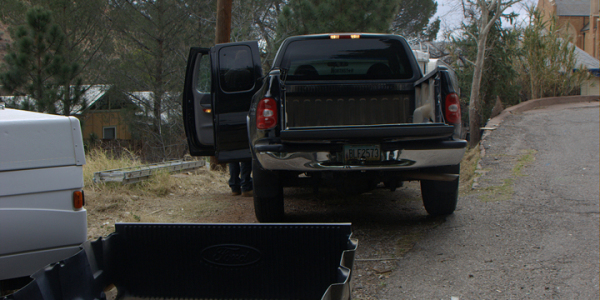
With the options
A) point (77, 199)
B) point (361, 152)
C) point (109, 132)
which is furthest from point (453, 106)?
point (109, 132)

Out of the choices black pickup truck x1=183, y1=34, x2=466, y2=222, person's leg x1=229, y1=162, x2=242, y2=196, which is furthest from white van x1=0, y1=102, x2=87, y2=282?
person's leg x1=229, y1=162, x2=242, y2=196

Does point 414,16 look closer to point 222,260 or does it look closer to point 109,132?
point 109,132

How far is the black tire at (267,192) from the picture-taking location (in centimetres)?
476

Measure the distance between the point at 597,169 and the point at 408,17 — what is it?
25.0 m

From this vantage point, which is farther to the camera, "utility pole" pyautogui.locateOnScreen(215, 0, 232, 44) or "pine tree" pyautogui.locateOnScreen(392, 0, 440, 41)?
"pine tree" pyautogui.locateOnScreen(392, 0, 440, 41)

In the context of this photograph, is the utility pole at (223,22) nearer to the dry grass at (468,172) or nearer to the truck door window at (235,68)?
the truck door window at (235,68)

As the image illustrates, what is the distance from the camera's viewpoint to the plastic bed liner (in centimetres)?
317

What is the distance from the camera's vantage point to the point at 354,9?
16109 mm

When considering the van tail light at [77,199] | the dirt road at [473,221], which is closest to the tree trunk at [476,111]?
the dirt road at [473,221]

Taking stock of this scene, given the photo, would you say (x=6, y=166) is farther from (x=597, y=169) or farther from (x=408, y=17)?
(x=408, y=17)

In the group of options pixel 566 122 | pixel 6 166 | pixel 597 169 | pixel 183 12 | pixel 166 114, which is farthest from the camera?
pixel 166 114

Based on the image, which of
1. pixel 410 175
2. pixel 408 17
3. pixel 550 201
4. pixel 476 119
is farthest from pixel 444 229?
pixel 408 17

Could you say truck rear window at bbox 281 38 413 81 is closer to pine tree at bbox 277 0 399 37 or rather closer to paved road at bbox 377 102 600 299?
paved road at bbox 377 102 600 299

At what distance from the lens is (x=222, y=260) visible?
10.6ft
